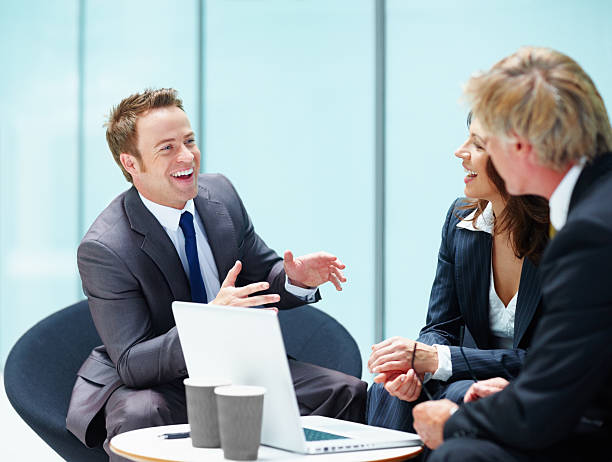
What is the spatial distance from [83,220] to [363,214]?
2.48m

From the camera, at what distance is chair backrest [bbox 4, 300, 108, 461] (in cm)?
259

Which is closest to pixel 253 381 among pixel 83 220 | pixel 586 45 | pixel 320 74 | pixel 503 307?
pixel 503 307

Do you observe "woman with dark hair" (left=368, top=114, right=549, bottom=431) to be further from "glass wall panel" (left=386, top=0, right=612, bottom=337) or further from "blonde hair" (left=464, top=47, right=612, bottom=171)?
"glass wall panel" (left=386, top=0, right=612, bottom=337)

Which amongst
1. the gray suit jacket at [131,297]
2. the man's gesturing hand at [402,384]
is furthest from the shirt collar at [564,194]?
the gray suit jacket at [131,297]

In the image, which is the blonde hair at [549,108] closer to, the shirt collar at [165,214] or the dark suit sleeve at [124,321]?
the dark suit sleeve at [124,321]

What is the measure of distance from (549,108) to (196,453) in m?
0.98

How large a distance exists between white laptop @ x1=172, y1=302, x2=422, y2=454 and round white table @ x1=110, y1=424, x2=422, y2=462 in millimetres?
23

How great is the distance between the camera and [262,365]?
1.77 metres

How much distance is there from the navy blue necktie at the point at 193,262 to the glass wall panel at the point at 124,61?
10.3 ft

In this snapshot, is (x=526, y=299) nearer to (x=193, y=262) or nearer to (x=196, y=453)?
(x=196, y=453)

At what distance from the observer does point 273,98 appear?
5.51 meters

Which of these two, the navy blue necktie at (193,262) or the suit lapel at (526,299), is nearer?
the suit lapel at (526,299)

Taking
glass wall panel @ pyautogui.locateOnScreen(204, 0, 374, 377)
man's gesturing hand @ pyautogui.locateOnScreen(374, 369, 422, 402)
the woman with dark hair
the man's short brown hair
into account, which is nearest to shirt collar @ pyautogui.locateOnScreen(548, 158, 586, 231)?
the woman with dark hair

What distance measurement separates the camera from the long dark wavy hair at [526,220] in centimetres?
224
